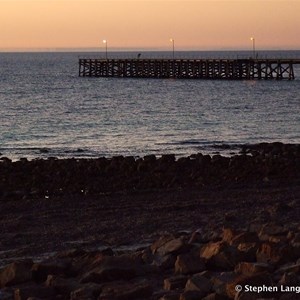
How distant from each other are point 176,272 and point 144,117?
1532 inches

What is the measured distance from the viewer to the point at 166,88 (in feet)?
248

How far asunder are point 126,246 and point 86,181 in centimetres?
886

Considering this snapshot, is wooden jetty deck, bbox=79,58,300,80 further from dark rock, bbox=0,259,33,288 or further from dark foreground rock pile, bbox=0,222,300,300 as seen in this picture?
dark rock, bbox=0,259,33,288

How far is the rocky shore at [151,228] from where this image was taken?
25.1ft

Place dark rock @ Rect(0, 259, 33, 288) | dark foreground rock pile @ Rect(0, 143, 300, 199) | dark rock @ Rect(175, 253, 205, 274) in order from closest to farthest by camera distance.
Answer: dark rock @ Rect(175, 253, 205, 274) → dark rock @ Rect(0, 259, 33, 288) → dark foreground rock pile @ Rect(0, 143, 300, 199)

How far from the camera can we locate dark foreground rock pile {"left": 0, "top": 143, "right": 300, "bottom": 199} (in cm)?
1828

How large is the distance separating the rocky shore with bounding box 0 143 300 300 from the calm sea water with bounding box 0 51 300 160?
7.98 metres

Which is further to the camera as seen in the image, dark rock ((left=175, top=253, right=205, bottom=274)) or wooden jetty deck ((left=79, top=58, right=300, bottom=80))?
wooden jetty deck ((left=79, top=58, right=300, bottom=80))

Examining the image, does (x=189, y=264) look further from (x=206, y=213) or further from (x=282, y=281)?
(x=206, y=213)

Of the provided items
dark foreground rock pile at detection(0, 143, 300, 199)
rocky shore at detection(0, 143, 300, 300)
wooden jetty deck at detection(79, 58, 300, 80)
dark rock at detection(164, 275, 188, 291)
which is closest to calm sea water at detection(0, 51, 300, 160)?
wooden jetty deck at detection(79, 58, 300, 80)

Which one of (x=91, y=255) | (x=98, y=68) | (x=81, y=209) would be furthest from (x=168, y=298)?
(x=98, y=68)

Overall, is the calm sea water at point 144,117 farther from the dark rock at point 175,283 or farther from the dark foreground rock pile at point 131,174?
the dark rock at point 175,283

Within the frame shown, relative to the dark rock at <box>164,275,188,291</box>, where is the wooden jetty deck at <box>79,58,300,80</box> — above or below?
above

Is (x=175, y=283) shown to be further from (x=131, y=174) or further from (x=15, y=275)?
(x=131, y=174)
